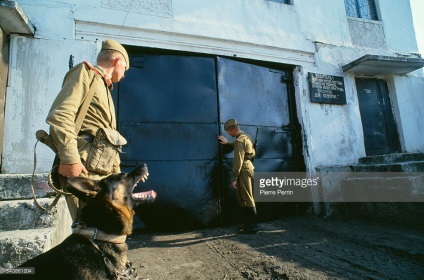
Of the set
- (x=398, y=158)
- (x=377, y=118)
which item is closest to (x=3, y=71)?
(x=398, y=158)

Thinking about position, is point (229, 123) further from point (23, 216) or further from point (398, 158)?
point (398, 158)

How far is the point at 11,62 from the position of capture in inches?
143

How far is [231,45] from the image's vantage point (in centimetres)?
509

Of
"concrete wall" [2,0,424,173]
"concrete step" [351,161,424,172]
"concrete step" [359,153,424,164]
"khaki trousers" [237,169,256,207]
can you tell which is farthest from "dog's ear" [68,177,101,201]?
"concrete step" [359,153,424,164]

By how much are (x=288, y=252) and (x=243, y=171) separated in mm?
1482

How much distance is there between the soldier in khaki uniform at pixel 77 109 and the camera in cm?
160

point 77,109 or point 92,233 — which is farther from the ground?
point 77,109

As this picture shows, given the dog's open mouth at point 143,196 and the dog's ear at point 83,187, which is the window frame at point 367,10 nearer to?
the dog's open mouth at point 143,196

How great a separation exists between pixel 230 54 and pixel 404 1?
5.74 metres

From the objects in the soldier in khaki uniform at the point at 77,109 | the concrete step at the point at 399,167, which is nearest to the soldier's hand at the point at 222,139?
the soldier in khaki uniform at the point at 77,109

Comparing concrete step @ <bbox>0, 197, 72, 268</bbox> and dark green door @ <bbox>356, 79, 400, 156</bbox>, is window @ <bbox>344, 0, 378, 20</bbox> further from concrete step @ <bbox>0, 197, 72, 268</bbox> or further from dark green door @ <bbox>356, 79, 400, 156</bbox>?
concrete step @ <bbox>0, 197, 72, 268</bbox>

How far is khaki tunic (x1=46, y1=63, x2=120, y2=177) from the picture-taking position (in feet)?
5.22

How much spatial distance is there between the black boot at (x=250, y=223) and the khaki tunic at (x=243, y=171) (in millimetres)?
97
